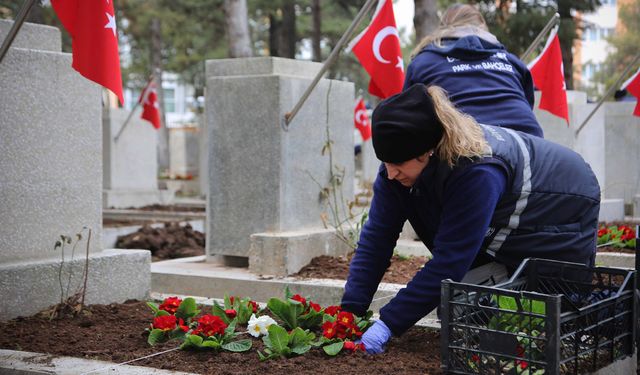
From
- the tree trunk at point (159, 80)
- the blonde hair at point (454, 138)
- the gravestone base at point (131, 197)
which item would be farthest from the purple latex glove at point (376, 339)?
the tree trunk at point (159, 80)

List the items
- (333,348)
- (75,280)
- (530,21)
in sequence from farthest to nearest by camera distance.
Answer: (530,21), (75,280), (333,348)

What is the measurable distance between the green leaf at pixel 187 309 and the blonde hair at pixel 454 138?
1384mm

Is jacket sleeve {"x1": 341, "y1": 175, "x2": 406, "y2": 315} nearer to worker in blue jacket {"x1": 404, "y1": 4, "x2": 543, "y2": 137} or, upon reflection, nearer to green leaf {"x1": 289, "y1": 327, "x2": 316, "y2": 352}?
green leaf {"x1": 289, "y1": 327, "x2": 316, "y2": 352}

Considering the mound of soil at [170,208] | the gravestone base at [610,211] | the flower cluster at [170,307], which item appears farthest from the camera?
the mound of soil at [170,208]

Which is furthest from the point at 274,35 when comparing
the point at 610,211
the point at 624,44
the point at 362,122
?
the point at 624,44

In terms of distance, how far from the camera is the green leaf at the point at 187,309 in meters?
4.08

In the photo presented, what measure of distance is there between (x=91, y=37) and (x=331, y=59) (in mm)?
2173

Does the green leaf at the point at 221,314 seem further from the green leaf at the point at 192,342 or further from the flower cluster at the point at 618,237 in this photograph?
the flower cluster at the point at 618,237

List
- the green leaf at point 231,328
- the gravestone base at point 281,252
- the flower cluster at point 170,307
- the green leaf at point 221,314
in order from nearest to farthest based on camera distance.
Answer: the green leaf at point 231,328 < the green leaf at point 221,314 < the flower cluster at point 170,307 < the gravestone base at point 281,252

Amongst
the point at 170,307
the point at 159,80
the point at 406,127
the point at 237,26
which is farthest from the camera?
the point at 159,80

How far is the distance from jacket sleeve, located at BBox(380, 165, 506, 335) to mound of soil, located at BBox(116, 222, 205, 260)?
5571mm

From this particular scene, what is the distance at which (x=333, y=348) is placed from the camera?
11.5 feet

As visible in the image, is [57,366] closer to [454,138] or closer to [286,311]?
[286,311]

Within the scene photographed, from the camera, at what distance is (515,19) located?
16859mm
